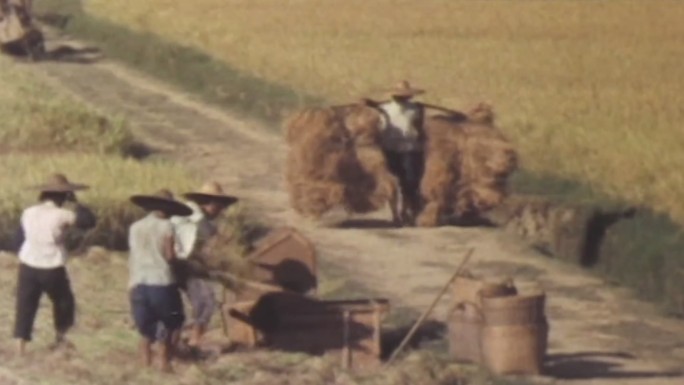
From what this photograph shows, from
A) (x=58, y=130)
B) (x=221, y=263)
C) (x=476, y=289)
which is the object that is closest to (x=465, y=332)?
(x=476, y=289)

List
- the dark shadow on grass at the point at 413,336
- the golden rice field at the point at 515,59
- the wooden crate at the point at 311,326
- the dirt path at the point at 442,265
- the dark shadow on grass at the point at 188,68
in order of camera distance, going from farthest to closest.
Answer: the dark shadow on grass at the point at 188,68 → the golden rice field at the point at 515,59 → the dirt path at the point at 442,265 → the dark shadow on grass at the point at 413,336 → the wooden crate at the point at 311,326

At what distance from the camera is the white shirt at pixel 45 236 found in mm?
16000

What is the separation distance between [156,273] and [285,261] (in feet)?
4.72

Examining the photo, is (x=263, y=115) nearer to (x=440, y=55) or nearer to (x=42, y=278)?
(x=440, y=55)

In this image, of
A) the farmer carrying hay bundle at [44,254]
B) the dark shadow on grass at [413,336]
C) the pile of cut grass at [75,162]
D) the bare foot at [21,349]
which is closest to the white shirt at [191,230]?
the farmer carrying hay bundle at [44,254]

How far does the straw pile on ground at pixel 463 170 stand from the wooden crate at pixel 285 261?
6.44 m

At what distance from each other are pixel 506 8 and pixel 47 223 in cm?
3569

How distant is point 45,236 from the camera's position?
1600cm

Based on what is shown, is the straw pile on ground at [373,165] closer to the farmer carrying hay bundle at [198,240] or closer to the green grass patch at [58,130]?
the green grass patch at [58,130]

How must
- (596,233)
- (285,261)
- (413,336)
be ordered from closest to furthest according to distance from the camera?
(285,261)
(413,336)
(596,233)

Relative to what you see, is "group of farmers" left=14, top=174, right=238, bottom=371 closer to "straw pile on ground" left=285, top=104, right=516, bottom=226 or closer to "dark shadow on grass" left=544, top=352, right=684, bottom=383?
"dark shadow on grass" left=544, top=352, right=684, bottom=383

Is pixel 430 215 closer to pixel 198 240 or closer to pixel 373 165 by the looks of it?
pixel 373 165

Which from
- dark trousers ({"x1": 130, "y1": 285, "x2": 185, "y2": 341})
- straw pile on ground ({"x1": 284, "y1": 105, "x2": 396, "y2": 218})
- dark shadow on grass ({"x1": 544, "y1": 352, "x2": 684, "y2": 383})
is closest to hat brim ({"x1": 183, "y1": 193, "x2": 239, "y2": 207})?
dark trousers ({"x1": 130, "y1": 285, "x2": 185, "y2": 341})

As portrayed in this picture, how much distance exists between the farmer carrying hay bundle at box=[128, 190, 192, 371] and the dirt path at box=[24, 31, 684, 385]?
2.85 meters
